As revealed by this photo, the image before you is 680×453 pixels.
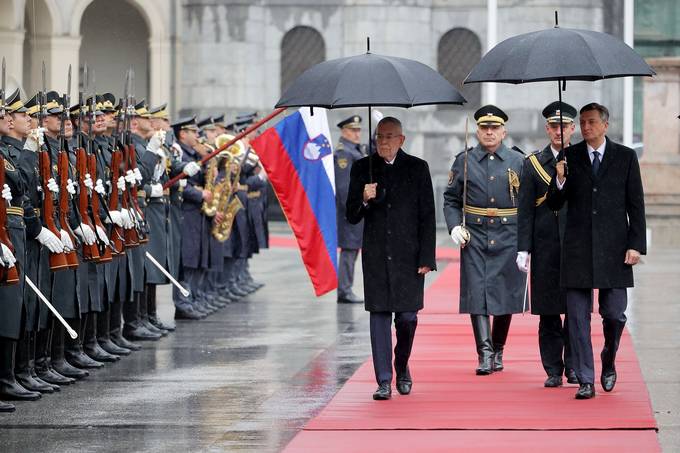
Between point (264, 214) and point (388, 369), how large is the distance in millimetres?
9858

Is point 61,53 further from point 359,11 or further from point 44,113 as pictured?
point 44,113

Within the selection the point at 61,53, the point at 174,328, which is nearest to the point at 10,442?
the point at 174,328

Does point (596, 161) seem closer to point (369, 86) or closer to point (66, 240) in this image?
point (369, 86)

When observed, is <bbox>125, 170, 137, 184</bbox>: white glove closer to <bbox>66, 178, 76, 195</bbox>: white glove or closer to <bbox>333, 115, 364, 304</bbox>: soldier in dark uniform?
<bbox>66, 178, 76, 195</bbox>: white glove

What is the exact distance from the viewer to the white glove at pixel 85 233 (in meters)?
12.2

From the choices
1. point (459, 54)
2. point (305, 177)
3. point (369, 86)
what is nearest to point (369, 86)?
point (369, 86)

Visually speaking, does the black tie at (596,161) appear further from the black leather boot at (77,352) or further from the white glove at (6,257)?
the black leather boot at (77,352)

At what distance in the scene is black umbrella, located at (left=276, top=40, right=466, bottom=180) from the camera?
10438 mm

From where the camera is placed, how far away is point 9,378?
11.1m

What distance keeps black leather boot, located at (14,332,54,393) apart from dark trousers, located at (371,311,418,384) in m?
2.27

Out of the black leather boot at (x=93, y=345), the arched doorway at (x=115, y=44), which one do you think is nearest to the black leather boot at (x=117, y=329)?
the black leather boot at (x=93, y=345)

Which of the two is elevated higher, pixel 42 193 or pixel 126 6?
pixel 126 6

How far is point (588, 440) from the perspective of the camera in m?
9.10

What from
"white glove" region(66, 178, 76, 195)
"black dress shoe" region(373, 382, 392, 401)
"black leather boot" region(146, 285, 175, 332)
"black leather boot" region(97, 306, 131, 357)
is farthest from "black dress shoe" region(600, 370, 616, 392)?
"black leather boot" region(146, 285, 175, 332)
